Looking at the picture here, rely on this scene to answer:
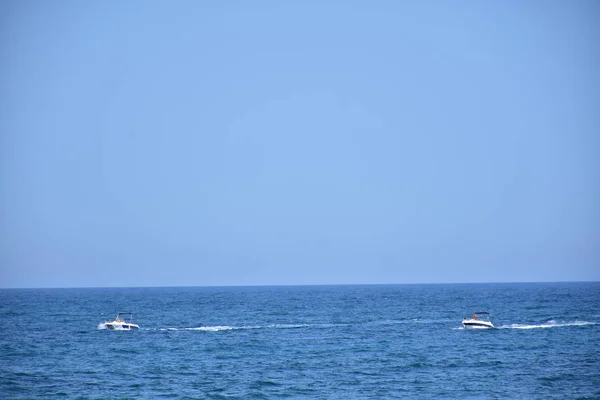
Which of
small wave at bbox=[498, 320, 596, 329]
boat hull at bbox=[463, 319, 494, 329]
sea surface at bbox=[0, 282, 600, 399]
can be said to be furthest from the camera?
small wave at bbox=[498, 320, 596, 329]

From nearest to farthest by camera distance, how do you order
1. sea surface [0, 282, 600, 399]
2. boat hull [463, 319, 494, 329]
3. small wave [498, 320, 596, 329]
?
sea surface [0, 282, 600, 399] < boat hull [463, 319, 494, 329] < small wave [498, 320, 596, 329]

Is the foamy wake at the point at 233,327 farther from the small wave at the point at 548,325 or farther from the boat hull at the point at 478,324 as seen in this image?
the small wave at the point at 548,325

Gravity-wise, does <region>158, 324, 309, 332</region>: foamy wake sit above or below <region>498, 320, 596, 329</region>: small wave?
below

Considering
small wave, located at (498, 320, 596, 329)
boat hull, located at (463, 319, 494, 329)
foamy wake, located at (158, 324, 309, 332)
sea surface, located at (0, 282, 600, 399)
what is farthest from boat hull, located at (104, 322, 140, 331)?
small wave, located at (498, 320, 596, 329)

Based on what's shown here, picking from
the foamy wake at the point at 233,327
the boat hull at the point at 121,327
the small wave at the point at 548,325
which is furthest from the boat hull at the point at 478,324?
Result: the boat hull at the point at 121,327

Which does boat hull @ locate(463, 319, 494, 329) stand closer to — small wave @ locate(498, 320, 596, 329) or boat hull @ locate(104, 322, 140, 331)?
small wave @ locate(498, 320, 596, 329)

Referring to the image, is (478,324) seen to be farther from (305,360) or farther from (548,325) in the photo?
(305,360)

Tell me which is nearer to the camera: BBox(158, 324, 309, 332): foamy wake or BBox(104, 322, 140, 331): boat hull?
BBox(104, 322, 140, 331): boat hull

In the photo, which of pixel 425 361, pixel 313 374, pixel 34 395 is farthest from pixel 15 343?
pixel 425 361

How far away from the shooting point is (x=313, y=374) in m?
61.7

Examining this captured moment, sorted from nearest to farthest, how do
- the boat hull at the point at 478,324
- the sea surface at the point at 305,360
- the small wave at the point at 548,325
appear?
the sea surface at the point at 305,360 < the boat hull at the point at 478,324 < the small wave at the point at 548,325

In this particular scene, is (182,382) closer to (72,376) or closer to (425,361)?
(72,376)

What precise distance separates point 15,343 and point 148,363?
24292mm


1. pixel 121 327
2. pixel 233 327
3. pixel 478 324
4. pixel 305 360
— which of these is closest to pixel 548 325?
pixel 478 324
